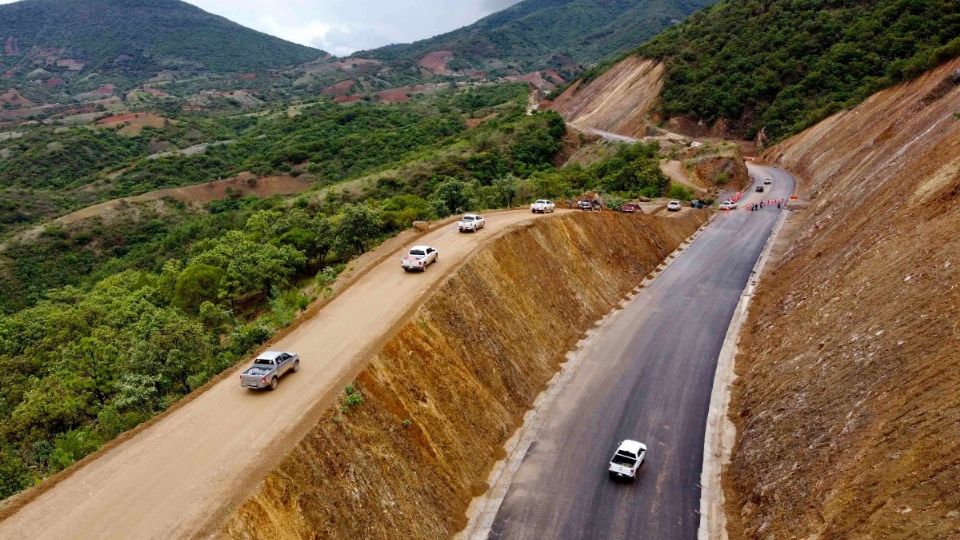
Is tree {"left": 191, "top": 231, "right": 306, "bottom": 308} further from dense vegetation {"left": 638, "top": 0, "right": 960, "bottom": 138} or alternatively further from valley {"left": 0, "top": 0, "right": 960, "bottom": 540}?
dense vegetation {"left": 638, "top": 0, "right": 960, "bottom": 138}

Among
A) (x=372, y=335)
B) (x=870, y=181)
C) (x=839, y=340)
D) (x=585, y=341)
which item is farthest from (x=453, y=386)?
(x=870, y=181)

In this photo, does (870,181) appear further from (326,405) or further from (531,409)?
(326,405)

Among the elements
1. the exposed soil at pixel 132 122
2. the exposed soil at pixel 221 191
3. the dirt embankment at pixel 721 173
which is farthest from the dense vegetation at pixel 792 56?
the exposed soil at pixel 132 122

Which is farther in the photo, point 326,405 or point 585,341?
point 585,341

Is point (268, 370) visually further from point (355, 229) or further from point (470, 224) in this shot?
point (355, 229)

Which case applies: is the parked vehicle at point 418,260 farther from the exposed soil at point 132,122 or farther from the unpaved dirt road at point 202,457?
the exposed soil at point 132,122

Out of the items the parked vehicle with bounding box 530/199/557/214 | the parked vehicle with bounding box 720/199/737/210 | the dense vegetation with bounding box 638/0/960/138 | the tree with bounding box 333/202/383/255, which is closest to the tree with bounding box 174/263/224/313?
the tree with bounding box 333/202/383/255

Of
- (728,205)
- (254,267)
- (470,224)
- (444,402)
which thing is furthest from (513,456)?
(728,205)
